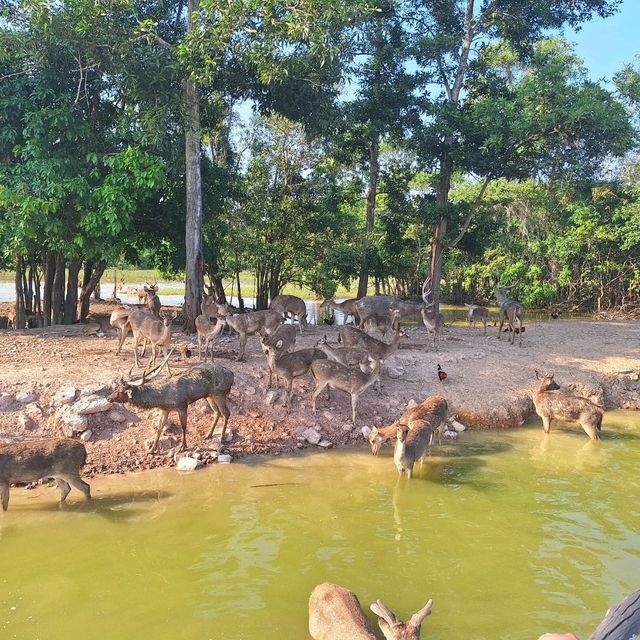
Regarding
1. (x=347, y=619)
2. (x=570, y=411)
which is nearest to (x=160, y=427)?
(x=347, y=619)

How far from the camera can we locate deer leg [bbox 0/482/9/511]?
7512 millimetres

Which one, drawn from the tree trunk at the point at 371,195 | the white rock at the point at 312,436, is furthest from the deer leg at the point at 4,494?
the tree trunk at the point at 371,195

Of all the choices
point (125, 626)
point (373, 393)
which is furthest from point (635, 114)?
point (125, 626)

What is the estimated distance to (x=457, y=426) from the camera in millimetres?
11586

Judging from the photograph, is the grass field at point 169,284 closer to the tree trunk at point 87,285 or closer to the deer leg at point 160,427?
the tree trunk at point 87,285

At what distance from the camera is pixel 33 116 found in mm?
13578

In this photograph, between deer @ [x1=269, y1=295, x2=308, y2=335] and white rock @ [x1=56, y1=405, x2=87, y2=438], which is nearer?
white rock @ [x1=56, y1=405, x2=87, y2=438]

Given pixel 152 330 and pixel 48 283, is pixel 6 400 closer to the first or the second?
pixel 152 330

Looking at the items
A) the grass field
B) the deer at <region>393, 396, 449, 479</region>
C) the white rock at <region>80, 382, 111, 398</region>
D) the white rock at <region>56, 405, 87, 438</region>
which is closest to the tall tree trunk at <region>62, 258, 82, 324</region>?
the white rock at <region>80, 382, 111, 398</region>

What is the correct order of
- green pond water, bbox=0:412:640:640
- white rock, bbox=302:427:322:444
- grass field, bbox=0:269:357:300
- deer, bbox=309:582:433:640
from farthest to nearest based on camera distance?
grass field, bbox=0:269:357:300
white rock, bbox=302:427:322:444
green pond water, bbox=0:412:640:640
deer, bbox=309:582:433:640

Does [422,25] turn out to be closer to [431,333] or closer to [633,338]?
[431,333]

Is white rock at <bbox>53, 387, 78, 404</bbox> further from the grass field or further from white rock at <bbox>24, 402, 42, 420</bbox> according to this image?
the grass field

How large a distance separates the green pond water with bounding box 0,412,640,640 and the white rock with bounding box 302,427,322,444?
1.69ft

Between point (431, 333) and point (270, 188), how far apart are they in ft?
27.3
